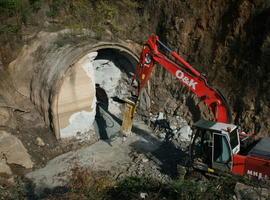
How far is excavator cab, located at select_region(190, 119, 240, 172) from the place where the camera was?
11234 millimetres

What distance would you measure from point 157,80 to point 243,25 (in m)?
3.86

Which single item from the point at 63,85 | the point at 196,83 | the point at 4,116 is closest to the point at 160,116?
the point at 63,85

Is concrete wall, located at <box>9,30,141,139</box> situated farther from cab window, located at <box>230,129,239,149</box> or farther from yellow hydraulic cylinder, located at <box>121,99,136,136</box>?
cab window, located at <box>230,129,239,149</box>

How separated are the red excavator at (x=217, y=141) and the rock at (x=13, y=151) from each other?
13.4 feet

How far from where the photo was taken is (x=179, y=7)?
16469 mm

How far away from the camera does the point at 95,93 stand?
16656 millimetres

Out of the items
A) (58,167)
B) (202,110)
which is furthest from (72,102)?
(202,110)

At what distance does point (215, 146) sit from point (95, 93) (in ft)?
21.0

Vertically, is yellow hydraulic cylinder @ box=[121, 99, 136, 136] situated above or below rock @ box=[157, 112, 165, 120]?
above

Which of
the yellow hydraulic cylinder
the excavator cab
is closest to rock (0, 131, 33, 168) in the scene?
the yellow hydraulic cylinder

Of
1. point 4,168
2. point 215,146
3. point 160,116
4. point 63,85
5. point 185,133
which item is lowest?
point 4,168

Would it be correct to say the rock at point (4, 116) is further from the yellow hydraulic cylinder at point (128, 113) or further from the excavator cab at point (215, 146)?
the excavator cab at point (215, 146)

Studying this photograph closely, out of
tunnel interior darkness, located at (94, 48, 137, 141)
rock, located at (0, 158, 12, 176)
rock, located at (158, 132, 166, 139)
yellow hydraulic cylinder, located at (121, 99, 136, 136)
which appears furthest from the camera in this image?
tunnel interior darkness, located at (94, 48, 137, 141)

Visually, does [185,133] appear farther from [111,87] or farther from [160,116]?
[111,87]
